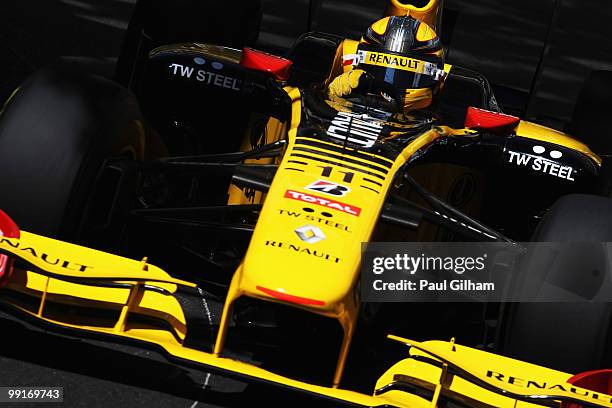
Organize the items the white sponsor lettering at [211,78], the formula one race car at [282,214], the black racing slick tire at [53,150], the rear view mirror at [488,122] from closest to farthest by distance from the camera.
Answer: the formula one race car at [282,214] < the black racing slick tire at [53,150] < the rear view mirror at [488,122] < the white sponsor lettering at [211,78]

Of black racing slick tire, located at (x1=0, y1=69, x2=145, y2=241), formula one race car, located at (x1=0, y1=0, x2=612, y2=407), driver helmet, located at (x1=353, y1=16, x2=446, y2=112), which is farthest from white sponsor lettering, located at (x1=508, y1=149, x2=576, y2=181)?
black racing slick tire, located at (x1=0, y1=69, x2=145, y2=241)

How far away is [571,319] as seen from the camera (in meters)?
5.33

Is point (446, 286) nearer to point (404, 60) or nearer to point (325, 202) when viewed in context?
point (325, 202)

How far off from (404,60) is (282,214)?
69.6 inches

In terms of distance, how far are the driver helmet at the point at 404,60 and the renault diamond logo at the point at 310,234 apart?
162 centimetres

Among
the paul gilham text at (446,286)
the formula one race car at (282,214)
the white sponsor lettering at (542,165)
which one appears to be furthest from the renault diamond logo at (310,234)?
the white sponsor lettering at (542,165)

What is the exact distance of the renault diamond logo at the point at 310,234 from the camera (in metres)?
5.10

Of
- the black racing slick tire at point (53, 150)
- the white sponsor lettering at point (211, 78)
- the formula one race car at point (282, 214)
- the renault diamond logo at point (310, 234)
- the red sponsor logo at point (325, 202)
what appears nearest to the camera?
the formula one race car at point (282, 214)

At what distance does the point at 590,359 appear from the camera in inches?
208

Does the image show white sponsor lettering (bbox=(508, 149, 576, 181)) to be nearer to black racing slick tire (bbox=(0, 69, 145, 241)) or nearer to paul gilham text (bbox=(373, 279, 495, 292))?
paul gilham text (bbox=(373, 279, 495, 292))

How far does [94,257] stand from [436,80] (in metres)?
2.36

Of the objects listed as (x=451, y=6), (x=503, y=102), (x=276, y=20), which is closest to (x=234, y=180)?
(x=503, y=102)

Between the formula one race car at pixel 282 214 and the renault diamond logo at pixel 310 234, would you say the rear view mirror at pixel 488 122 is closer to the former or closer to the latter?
the formula one race car at pixel 282 214

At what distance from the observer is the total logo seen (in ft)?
17.6
